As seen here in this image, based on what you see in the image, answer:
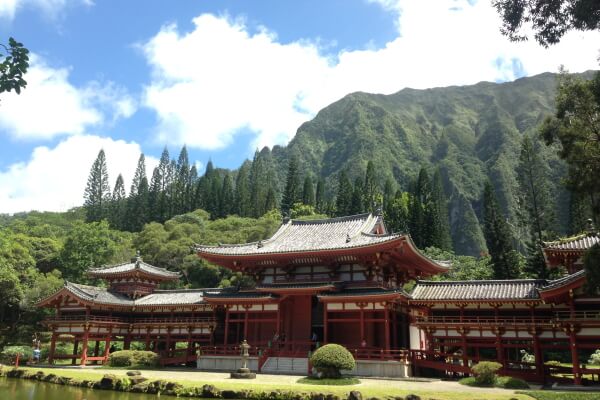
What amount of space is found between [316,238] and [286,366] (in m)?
8.87

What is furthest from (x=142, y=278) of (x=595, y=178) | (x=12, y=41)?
(x=12, y=41)

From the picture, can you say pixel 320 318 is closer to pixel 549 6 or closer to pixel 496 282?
pixel 496 282

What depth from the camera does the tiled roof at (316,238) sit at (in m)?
29.9

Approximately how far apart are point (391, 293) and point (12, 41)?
22.8m

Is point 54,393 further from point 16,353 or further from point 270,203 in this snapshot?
point 270,203

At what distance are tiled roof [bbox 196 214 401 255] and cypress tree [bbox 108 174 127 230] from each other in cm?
6541

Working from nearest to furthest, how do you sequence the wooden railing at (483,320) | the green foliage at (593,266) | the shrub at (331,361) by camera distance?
the green foliage at (593,266)
the shrub at (331,361)
the wooden railing at (483,320)

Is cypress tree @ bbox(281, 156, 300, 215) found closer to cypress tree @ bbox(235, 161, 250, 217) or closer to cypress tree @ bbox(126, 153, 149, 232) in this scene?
cypress tree @ bbox(235, 161, 250, 217)

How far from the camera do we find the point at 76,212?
112312mm

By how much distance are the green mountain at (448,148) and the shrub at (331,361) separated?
102795 millimetres

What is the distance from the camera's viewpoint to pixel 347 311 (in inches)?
1118

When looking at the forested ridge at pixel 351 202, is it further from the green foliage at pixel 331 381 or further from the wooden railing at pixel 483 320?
the green foliage at pixel 331 381

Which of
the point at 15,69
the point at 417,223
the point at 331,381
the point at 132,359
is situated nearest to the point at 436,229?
the point at 417,223

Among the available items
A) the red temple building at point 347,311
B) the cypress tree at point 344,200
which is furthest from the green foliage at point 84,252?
the cypress tree at point 344,200
